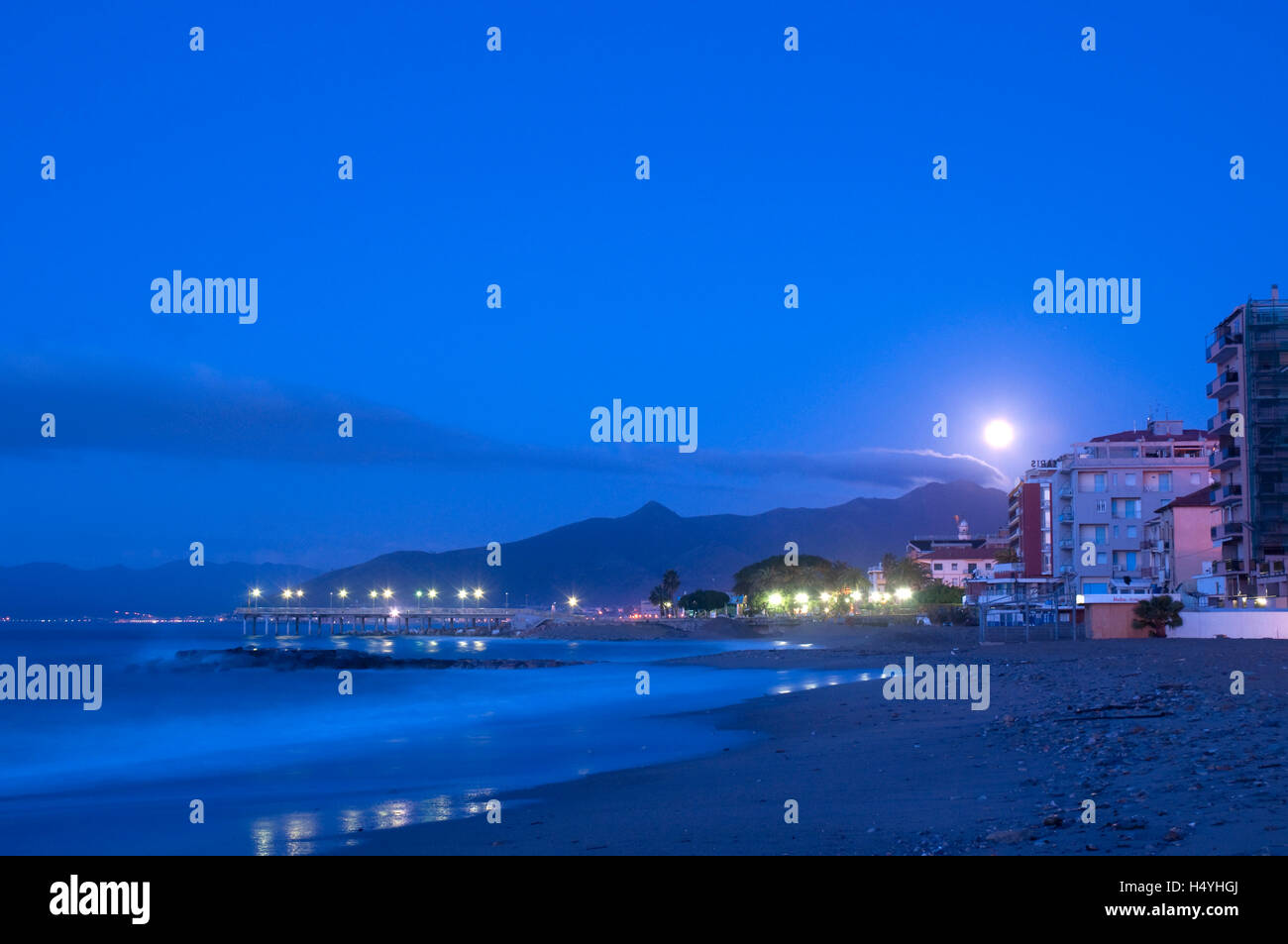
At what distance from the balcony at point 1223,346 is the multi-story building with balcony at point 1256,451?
0.09 meters

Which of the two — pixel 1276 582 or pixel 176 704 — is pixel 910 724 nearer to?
pixel 176 704

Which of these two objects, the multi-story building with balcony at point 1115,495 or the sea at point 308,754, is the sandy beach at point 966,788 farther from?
the multi-story building with balcony at point 1115,495

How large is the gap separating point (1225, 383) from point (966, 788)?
6547 cm

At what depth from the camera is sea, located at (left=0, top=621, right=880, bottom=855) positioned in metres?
14.2

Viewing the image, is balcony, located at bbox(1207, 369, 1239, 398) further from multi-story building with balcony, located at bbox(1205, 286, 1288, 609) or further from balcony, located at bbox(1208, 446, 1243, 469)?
balcony, located at bbox(1208, 446, 1243, 469)

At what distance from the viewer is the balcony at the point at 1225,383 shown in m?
66.7

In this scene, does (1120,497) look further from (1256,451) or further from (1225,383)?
(1256,451)

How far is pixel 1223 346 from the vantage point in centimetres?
6750

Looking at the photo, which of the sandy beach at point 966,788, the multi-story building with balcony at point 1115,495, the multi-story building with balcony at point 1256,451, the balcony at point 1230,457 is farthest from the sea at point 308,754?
the multi-story building with balcony at point 1115,495

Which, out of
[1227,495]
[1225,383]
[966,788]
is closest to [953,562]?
[1225,383]
